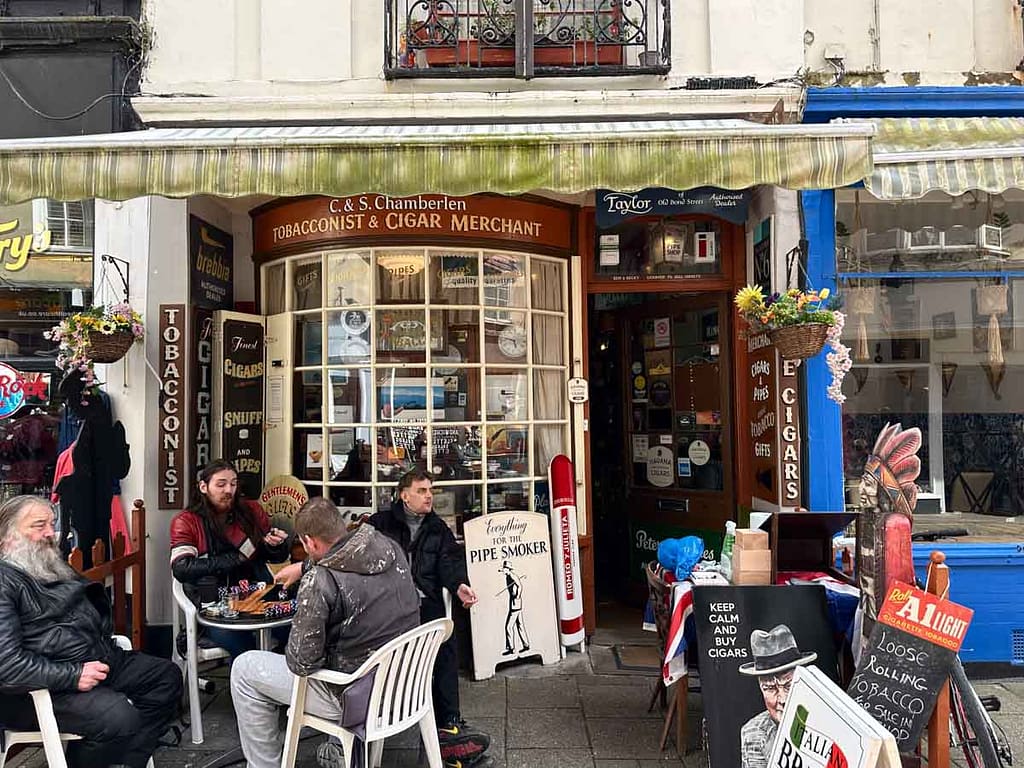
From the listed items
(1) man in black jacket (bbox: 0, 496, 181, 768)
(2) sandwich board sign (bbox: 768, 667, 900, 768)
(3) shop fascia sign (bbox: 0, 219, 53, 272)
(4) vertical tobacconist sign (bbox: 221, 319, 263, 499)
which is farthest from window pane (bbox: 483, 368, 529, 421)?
(3) shop fascia sign (bbox: 0, 219, 53, 272)

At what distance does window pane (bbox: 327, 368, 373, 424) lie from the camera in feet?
18.8

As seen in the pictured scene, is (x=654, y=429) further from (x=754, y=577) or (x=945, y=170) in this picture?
(x=945, y=170)

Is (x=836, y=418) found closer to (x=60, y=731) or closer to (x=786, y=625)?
(x=786, y=625)

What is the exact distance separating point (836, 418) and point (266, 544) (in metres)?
3.99

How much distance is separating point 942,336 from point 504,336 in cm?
328

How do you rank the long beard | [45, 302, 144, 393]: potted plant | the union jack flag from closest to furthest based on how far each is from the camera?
the long beard → the union jack flag → [45, 302, 144, 393]: potted plant

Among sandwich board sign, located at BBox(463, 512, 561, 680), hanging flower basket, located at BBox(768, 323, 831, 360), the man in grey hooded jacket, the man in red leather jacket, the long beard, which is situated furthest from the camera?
sandwich board sign, located at BBox(463, 512, 561, 680)

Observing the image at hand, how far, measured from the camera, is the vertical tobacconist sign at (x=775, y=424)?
5.45m

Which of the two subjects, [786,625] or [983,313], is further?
[983,313]

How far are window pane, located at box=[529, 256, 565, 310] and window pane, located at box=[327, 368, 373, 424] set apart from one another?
4.72ft

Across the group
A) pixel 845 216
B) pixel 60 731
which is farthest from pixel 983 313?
pixel 60 731

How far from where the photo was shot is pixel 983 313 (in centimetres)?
571

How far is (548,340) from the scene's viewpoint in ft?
19.9

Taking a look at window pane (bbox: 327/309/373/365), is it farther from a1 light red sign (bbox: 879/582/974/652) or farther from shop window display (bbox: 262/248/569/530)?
a1 light red sign (bbox: 879/582/974/652)
